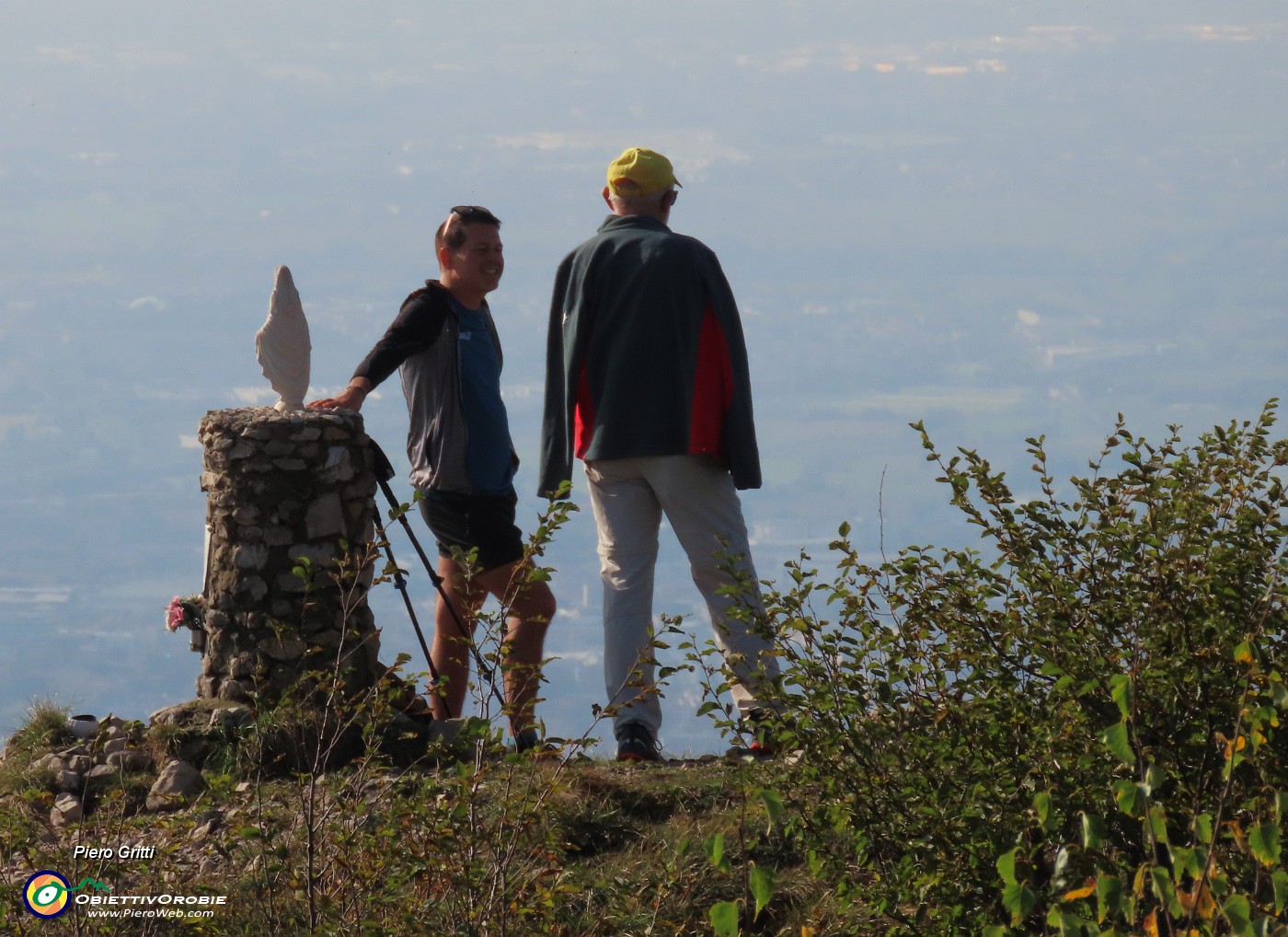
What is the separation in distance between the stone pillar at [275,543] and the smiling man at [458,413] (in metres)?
0.25

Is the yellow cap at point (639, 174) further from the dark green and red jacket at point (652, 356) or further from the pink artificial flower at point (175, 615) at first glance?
the pink artificial flower at point (175, 615)

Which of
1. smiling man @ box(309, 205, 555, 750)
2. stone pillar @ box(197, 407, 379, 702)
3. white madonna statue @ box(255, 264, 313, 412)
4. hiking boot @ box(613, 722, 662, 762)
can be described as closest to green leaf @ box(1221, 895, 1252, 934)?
hiking boot @ box(613, 722, 662, 762)

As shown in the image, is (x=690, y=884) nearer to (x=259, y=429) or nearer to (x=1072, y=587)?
(x=1072, y=587)

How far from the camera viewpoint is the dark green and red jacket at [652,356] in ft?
19.6

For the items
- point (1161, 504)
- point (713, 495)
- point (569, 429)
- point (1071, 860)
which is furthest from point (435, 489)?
point (1071, 860)

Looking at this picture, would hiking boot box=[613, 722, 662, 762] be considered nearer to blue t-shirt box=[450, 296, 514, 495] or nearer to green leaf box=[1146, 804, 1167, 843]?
blue t-shirt box=[450, 296, 514, 495]

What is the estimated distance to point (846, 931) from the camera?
4051 mm

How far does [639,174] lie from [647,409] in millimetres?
1005

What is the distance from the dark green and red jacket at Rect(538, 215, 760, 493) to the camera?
5.98 metres

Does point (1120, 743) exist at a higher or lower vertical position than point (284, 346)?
lower

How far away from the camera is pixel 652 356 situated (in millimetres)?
5996

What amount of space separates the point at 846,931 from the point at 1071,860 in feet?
3.83

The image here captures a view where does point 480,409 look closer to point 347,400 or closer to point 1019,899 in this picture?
point 347,400

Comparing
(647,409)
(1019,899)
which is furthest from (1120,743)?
(647,409)
